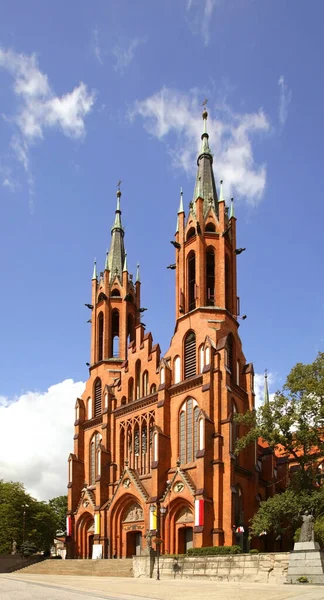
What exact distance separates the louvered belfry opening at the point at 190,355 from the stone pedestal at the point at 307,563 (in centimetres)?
2267

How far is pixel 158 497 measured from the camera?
50.0 meters

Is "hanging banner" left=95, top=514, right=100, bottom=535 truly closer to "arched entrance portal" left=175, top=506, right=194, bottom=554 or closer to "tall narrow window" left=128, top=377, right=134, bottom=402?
"arched entrance portal" left=175, top=506, right=194, bottom=554

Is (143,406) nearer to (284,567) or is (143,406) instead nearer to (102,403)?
(102,403)

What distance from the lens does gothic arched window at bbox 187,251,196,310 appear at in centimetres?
5625

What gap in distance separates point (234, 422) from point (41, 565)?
20.1 meters

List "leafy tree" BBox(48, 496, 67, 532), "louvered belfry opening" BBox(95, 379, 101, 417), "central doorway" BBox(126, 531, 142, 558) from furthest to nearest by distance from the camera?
"leafy tree" BBox(48, 496, 67, 532), "louvered belfry opening" BBox(95, 379, 101, 417), "central doorway" BBox(126, 531, 142, 558)

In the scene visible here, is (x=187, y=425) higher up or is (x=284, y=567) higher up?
(x=187, y=425)

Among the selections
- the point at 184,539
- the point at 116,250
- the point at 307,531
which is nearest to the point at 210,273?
the point at 116,250

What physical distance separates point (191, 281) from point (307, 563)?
31028 millimetres

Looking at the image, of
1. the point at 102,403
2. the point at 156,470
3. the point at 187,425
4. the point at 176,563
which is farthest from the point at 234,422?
the point at 102,403

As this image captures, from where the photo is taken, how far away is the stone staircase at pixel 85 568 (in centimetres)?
4422

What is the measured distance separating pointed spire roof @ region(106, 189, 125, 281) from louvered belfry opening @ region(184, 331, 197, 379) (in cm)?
1888

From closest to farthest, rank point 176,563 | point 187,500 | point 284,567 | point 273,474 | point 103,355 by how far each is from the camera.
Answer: point 284,567 < point 176,563 < point 187,500 < point 273,474 < point 103,355

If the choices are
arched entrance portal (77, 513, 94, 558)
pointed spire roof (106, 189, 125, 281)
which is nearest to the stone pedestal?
arched entrance portal (77, 513, 94, 558)
